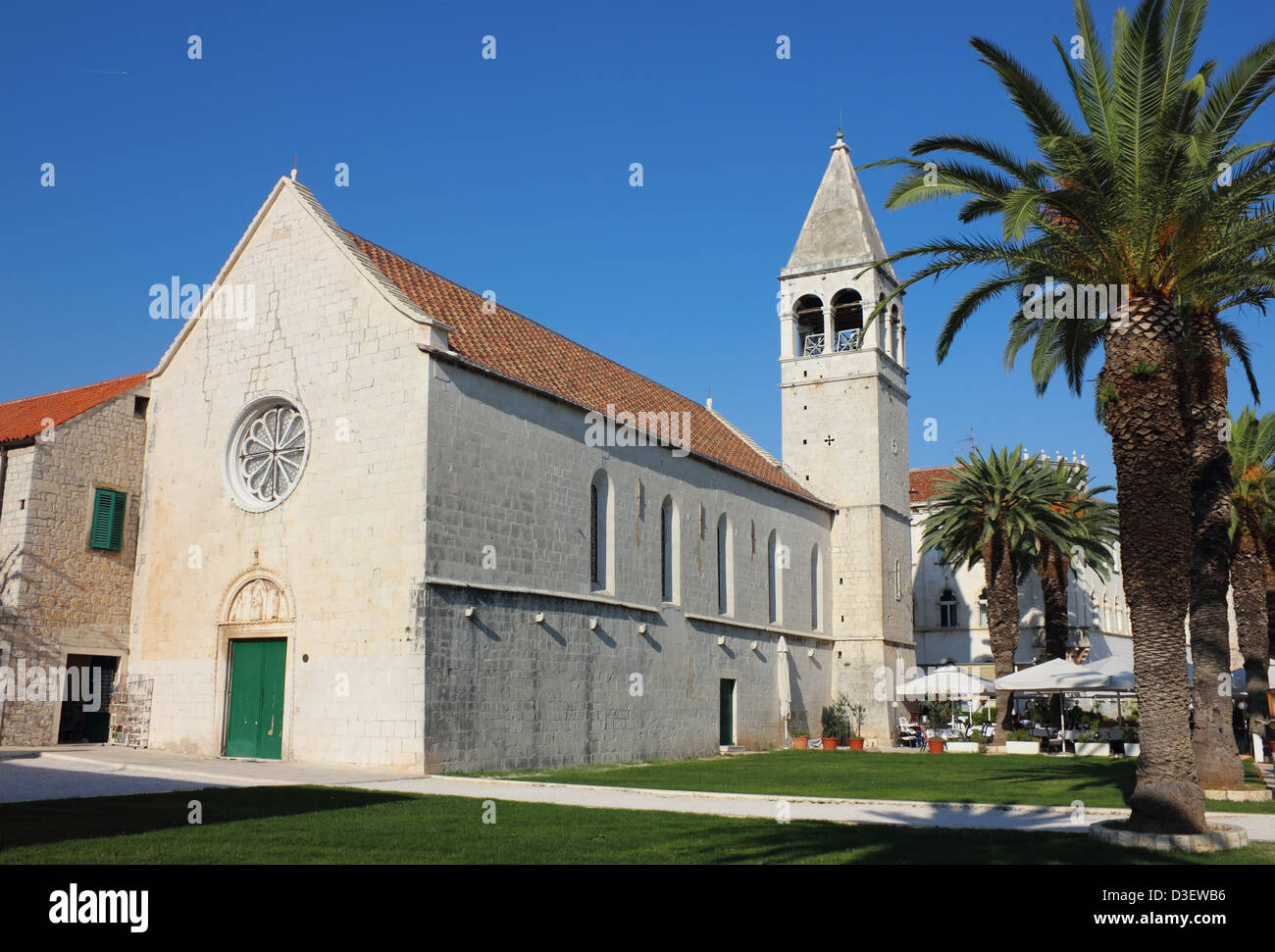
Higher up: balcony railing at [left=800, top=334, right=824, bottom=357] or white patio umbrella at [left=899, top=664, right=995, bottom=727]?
balcony railing at [left=800, top=334, right=824, bottom=357]

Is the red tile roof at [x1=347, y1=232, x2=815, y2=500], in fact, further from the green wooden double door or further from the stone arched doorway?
the green wooden double door

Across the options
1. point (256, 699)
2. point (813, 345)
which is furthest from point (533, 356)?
point (813, 345)

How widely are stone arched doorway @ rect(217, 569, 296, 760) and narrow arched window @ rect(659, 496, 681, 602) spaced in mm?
11832

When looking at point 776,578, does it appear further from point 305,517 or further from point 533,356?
point 305,517

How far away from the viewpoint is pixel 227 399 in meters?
27.5

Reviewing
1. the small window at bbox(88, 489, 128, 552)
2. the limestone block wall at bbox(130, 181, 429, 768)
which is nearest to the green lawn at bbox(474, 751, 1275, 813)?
the limestone block wall at bbox(130, 181, 429, 768)

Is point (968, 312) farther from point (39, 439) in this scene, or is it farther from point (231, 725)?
point (39, 439)

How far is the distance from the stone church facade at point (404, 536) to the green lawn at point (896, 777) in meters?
2.21

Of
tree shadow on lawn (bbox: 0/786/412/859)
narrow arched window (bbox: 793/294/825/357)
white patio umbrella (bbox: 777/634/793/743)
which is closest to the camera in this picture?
tree shadow on lawn (bbox: 0/786/412/859)

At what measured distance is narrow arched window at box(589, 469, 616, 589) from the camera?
97.9 feet

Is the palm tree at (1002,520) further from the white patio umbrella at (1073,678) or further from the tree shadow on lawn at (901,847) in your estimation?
the tree shadow on lawn at (901,847)

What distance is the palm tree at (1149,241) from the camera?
14227 millimetres
